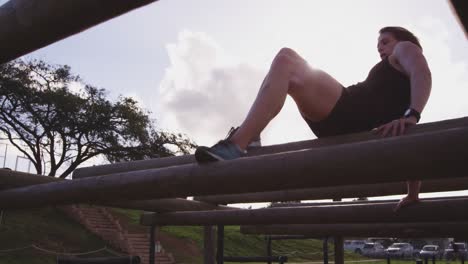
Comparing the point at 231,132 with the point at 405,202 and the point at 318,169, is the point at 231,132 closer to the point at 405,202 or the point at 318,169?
the point at 318,169

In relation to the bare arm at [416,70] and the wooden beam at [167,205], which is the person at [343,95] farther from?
the wooden beam at [167,205]

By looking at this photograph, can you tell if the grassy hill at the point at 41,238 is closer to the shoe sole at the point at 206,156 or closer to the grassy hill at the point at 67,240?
the grassy hill at the point at 67,240

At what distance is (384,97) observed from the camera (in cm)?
307

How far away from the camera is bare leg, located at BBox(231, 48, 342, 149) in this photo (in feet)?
8.21

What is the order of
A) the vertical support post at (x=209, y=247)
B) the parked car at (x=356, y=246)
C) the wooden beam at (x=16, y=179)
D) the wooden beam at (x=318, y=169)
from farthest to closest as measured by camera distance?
1. the parked car at (x=356, y=246)
2. the vertical support post at (x=209, y=247)
3. the wooden beam at (x=16, y=179)
4. the wooden beam at (x=318, y=169)

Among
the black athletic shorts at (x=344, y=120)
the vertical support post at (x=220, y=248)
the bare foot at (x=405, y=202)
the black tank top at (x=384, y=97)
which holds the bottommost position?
the vertical support post at (x=220, y=248)

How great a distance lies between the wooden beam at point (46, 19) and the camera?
1.15 m

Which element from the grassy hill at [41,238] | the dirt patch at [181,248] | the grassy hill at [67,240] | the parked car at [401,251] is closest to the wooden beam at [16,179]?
the grassy hill at [67,240]

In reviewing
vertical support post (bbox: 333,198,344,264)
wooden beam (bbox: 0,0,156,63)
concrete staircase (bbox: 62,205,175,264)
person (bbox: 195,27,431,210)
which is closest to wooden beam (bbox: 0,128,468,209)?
person (bbox: 195,27,431,210)

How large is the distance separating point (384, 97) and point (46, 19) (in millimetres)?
2300

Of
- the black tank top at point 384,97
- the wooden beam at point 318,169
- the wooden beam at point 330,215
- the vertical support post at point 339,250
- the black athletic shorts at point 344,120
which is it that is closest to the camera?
the wooden beam at point 318,169

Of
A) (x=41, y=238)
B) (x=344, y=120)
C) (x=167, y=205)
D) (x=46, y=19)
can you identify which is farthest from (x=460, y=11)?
(x=41, y=238)

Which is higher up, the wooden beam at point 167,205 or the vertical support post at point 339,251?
the wooden beam at point 167,205

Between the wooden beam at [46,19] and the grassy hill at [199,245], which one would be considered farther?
the grassy hill at [199,245]
